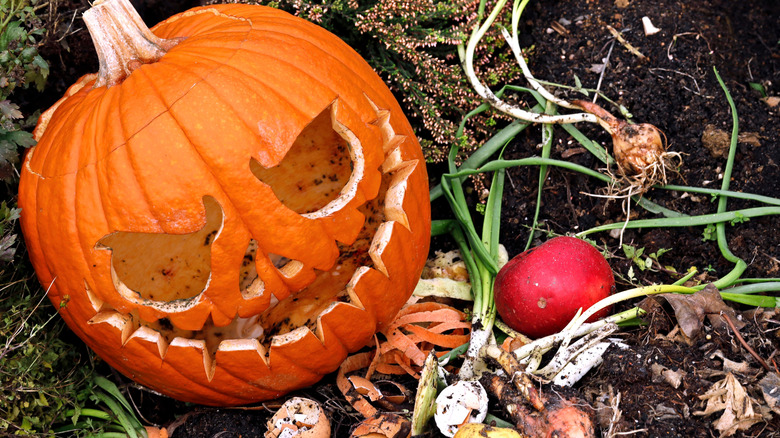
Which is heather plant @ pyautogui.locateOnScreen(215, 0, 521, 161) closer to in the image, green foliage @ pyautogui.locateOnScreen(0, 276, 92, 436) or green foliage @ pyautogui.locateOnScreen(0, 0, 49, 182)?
green foliage @ pyautogui.locateOnScreen(0, 0, 49, 182)

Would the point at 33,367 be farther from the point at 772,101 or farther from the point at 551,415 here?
the point at 772,101

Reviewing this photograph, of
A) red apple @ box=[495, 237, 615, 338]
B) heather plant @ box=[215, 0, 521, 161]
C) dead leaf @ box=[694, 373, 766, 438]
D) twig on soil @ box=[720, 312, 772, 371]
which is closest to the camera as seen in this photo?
dead leaf @ box=[694, 373, 766, 438]

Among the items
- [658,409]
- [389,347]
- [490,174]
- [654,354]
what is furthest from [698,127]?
[389,347]

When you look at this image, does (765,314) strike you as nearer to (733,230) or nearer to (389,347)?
(733,230)

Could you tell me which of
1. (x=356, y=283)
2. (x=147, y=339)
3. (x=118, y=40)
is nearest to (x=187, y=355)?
(x=147, y=339)

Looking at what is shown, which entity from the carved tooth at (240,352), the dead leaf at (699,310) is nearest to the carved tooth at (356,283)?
the carved tooth at (240,352)

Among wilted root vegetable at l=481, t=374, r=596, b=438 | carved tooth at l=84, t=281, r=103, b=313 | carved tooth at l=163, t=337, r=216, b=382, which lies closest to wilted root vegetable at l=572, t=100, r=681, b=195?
wilted root vegetable at l=481, t=374, r=596, b=438
